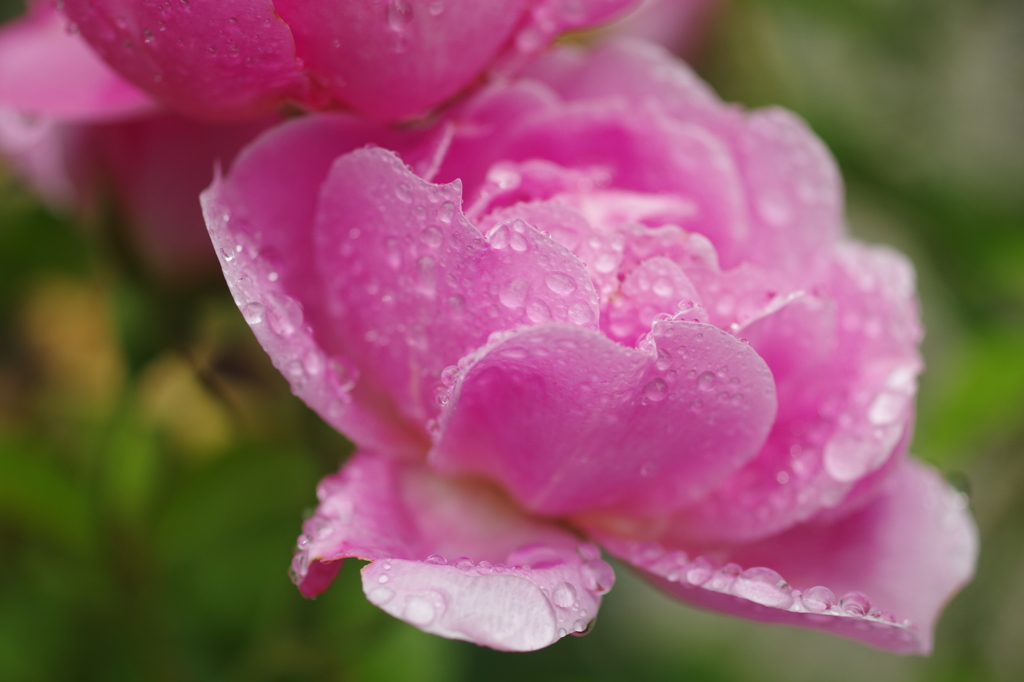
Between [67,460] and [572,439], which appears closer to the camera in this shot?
[572,439]

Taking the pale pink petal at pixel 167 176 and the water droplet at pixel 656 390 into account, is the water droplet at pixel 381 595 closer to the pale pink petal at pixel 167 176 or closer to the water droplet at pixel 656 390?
the water droplet at pixel 656 390

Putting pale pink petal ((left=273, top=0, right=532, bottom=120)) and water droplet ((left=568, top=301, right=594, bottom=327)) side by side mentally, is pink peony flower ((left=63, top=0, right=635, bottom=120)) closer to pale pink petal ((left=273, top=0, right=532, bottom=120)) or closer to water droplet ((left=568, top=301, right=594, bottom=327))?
pale pink petal ((left=273, top=0, right=532, bottom=120))

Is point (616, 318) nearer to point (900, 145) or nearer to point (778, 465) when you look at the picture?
point (778, 465)

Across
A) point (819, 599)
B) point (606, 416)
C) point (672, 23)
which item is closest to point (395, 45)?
point (606, 416)

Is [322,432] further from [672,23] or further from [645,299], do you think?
[672,23]

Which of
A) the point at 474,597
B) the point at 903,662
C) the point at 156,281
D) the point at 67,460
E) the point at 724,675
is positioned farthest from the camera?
the point at 903,662

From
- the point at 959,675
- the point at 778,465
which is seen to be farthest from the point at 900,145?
the point at 778,465
